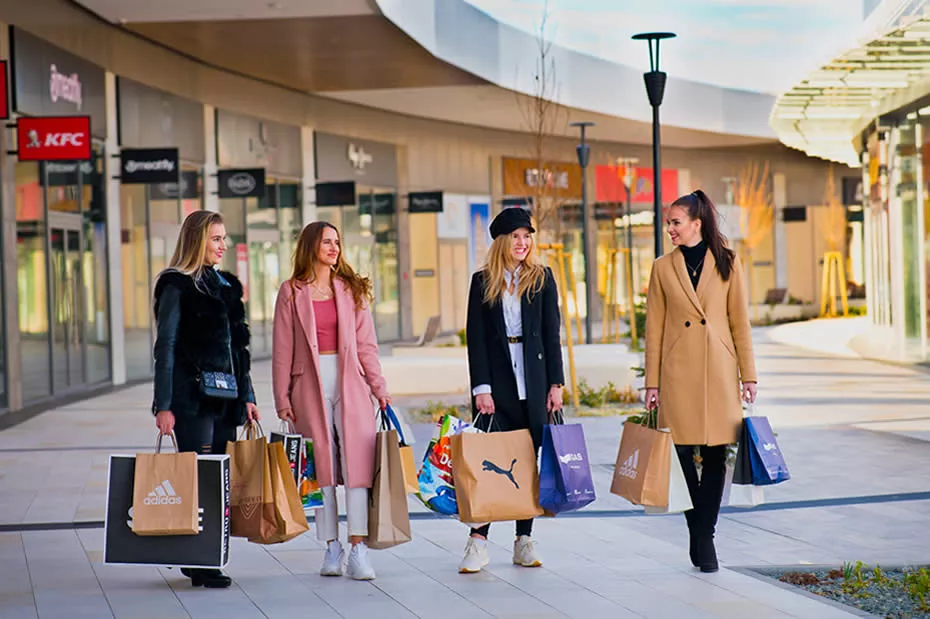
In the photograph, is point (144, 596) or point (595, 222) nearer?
point (144, 596)

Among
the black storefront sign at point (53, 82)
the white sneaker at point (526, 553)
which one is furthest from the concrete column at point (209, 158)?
the white sneaker at point (526, 553)

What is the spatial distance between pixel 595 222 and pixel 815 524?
3991 centimetres

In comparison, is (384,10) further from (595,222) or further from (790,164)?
(790,164)

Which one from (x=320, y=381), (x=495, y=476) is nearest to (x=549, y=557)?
(x=495, y=476)

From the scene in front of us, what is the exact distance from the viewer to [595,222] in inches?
1897

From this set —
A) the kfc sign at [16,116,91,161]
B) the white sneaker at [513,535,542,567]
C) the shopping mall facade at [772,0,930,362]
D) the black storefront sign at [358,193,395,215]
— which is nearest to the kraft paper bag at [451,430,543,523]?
the white sneaker at [513,535,542,567]

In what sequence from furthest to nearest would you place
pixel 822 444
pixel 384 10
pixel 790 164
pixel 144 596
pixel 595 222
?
pixel 790 164
pixel 595 222
pixel 384 10
pixel 822 444
pixel 144 596

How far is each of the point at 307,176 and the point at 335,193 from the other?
1228 millimetres

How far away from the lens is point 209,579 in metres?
6.88

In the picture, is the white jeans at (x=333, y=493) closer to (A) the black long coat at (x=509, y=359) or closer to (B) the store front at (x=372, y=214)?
(A) the black long coat at (x=509, y=359)

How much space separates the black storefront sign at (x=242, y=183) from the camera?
1001 inches

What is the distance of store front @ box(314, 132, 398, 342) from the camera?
3309cm

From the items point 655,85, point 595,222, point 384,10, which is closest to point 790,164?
point 595,222

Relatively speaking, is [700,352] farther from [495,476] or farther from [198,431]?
[198,431]
